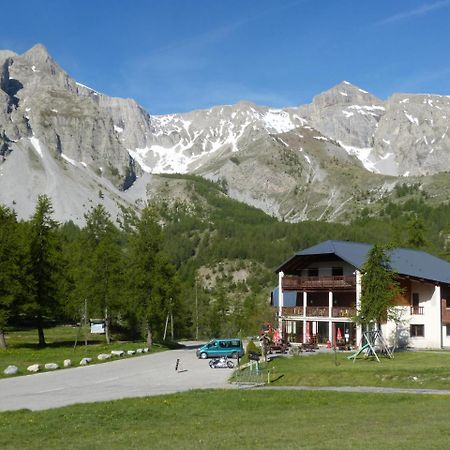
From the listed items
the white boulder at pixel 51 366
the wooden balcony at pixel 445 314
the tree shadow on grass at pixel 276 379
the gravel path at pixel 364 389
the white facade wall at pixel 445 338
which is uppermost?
the wooden balcony at pixel 445 314

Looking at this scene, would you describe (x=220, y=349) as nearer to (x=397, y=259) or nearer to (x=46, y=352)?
(x=46, y=352)

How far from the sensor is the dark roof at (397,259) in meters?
53.9

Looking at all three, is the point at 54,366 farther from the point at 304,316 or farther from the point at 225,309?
the point at 225,309

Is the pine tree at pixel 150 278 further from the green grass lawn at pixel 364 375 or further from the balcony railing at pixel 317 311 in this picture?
the green grass lawn at pixel 364 375

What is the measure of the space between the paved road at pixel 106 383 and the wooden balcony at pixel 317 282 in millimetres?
17024

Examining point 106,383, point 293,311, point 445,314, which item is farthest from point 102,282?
point 445,314

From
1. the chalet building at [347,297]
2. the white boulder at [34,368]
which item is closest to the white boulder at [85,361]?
the white boulder at [34,368]

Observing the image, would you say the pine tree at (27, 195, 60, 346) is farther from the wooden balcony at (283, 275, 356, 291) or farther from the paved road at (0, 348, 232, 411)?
the wooden balcony at (283, 275, 356, 291)

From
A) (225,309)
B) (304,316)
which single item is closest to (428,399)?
(304,316)

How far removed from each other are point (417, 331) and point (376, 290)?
12308 millimetres

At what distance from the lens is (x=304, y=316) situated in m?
59.0

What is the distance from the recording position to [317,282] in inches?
2275

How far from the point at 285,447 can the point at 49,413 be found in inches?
432

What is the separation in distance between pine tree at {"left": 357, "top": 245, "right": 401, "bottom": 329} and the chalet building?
6394 mm
